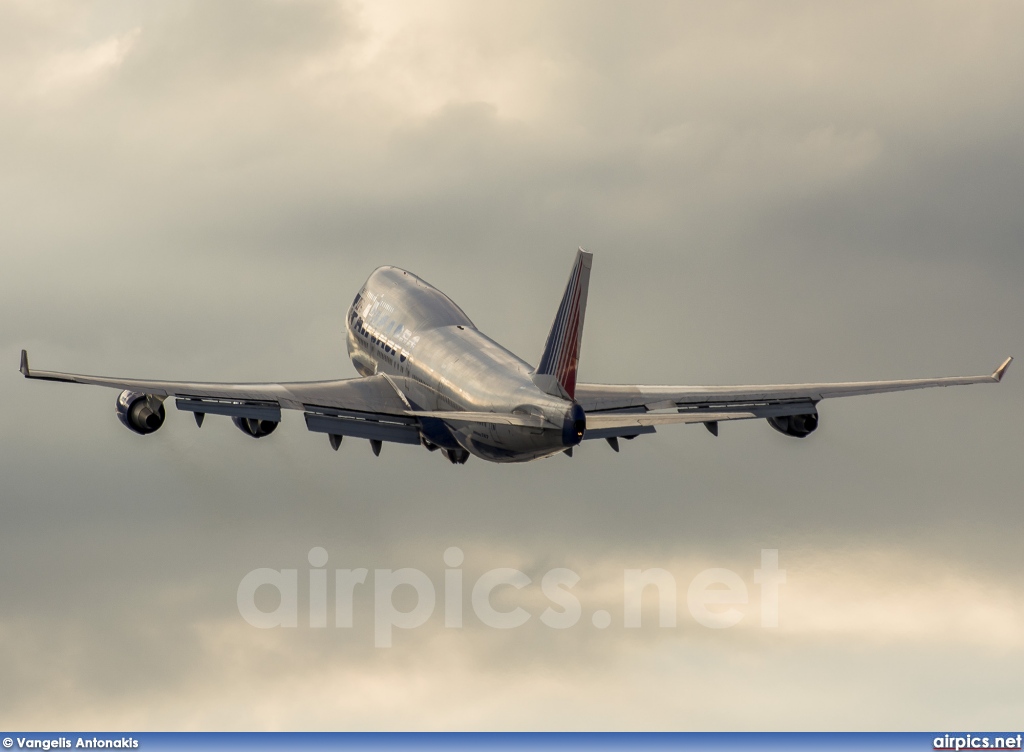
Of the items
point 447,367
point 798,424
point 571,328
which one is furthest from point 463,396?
point 798,424

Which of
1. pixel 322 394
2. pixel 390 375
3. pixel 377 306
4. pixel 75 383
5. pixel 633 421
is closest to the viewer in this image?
pixel 633 421

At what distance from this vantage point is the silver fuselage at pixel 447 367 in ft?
196

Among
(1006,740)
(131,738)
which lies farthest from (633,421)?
(131,738)

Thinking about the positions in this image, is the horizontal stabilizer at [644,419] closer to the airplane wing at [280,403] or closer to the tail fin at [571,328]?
the tail fin at [571,328]

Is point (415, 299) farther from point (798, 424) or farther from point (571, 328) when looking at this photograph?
point (798, 424)

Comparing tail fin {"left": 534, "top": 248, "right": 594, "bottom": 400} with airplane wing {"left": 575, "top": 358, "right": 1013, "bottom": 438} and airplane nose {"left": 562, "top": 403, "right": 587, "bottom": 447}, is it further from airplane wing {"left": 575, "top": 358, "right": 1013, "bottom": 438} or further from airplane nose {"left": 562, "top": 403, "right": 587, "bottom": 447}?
airplane wing {"left": 575, "top": 358, "right": 1013, "bottom": 438}

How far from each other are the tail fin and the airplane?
0.04 m

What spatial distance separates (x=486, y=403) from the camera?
62500mm

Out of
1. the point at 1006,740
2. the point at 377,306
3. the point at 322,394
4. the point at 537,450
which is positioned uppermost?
the point at 377,306

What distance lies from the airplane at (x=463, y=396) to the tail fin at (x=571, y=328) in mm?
38

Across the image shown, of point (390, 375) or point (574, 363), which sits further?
point (390, 375)

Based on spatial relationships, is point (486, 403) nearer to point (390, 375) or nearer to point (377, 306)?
point (390, 375)

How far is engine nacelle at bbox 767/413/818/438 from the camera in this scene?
7219 centimetres

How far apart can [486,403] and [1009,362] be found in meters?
24.5
